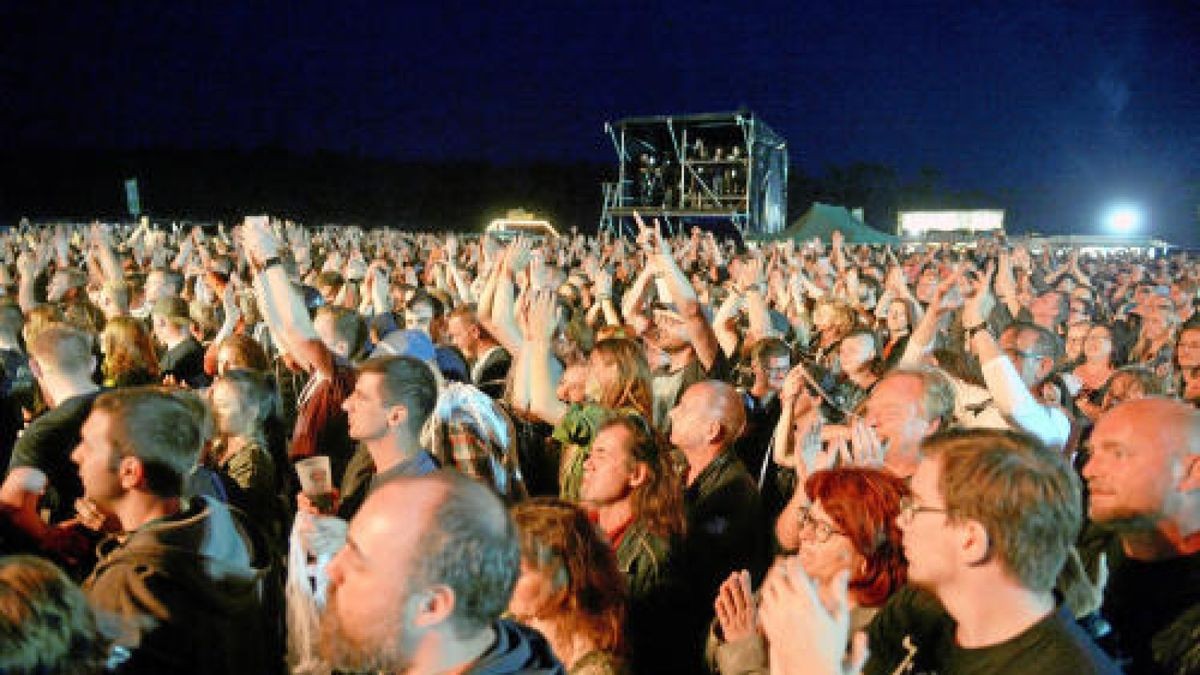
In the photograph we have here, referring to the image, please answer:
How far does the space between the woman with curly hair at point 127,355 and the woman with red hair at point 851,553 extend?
389 cm

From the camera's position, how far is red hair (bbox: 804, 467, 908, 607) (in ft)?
7.11

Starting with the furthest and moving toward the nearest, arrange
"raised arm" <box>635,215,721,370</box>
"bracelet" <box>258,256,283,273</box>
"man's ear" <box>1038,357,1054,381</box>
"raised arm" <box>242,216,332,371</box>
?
"raised arm" <box>635,215,721,370</box> → "man's ear" <box>1038,357,1054,381</box> → "bracelet" <box>258,256,283,273</box> → "raised arm" <box>242,216,332,371</box>

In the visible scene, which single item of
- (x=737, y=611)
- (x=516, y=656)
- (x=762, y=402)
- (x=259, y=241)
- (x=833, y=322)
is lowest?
(x=737, y=611)

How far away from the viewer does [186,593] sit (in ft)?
6.96

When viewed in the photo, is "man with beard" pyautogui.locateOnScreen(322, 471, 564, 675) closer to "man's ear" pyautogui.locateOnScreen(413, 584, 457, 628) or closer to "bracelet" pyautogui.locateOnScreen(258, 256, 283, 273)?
"man's ear" pyautogui.locateOnScreen(413, 584, 457, 628)

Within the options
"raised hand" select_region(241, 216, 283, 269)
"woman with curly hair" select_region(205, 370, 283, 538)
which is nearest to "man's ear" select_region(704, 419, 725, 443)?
"woman with curly hair" select_region(205, 370, 283, 538)

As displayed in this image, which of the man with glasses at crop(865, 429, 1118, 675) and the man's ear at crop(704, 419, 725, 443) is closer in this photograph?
the man with glasses at crop(865, 429, 1118, 675)

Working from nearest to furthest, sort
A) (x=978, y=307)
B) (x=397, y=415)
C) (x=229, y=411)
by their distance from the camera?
(x=397, y=415) → (x=229, y=411) → (x=978, y=307)

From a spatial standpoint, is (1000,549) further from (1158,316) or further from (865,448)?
(1158,316)

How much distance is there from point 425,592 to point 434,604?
3cm

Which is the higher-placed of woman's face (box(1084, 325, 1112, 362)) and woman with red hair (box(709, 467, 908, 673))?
woman's face (box(1084, 325, 1112, 362))

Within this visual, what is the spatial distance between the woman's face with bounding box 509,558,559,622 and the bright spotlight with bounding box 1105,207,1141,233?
217 feet

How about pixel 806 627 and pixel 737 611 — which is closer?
pixel 806 627

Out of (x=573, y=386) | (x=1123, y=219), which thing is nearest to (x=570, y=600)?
(x=573, y=386)
